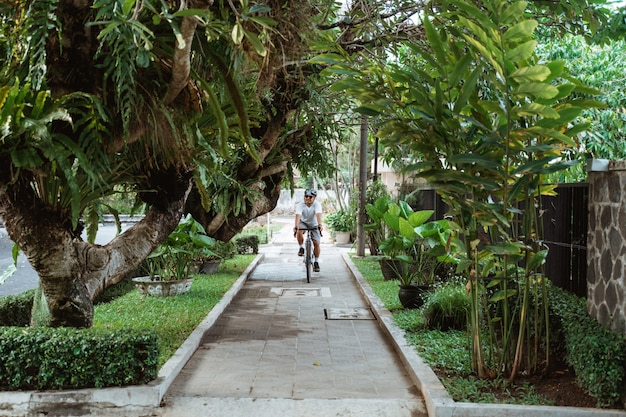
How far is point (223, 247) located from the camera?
1688 cm

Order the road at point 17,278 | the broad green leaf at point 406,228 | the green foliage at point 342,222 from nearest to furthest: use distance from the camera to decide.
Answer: the broad green leaf at point 406,228 → the road at point 17,278 → the green foliage at point 342,222

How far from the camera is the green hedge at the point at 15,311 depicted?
7.20 meters

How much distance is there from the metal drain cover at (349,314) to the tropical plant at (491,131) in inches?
149

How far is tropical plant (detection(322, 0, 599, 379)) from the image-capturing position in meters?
4.97

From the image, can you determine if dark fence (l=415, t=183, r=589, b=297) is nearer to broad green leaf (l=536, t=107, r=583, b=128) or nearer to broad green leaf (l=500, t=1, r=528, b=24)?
broad green leaf (l=536, t=107, r=583, b=128)

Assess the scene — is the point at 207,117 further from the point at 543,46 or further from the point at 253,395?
the point at 543,46

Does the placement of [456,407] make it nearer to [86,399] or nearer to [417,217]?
[86,399]

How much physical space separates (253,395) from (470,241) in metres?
2.34

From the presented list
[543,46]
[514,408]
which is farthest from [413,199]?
[514,408]

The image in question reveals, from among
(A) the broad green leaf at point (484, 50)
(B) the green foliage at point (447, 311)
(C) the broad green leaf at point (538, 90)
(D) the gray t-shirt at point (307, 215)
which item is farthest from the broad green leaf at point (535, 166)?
(D) the gray t-shirt at point (307, 215)

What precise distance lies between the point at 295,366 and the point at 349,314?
11.0ft

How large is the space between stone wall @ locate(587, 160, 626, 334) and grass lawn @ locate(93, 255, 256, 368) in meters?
4.04

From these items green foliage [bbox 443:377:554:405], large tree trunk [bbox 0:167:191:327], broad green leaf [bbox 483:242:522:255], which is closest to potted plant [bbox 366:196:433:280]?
green foliage [bbox 443:377:554:405]

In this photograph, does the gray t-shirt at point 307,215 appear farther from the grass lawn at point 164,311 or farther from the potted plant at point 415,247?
the potted plant at point 415,247
